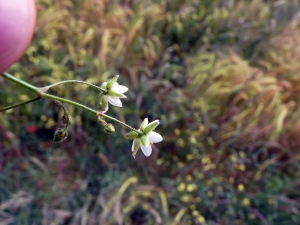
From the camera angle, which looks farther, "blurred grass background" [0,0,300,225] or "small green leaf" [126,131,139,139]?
"blurred grass background" [0,0,300,225]

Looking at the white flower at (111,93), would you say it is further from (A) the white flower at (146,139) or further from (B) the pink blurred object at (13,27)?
(B) the pink blurred object at (13,27)

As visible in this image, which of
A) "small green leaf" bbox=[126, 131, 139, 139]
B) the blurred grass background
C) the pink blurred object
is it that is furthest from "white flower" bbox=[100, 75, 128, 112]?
the blurred grass background

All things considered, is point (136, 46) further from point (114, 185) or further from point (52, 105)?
point (114, 185)

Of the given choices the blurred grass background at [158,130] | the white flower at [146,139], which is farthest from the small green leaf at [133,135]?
the blurred grass background at [158,130]

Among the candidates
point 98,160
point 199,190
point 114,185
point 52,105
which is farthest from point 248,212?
point 52,105

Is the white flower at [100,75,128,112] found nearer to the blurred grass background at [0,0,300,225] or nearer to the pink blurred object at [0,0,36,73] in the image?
the pink blurred object at [0,0,36,73]

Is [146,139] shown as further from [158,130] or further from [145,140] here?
[158,130]
